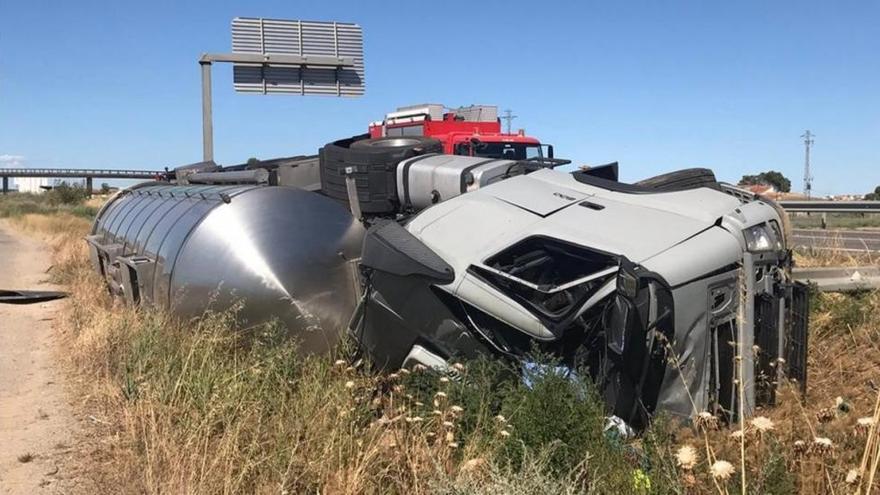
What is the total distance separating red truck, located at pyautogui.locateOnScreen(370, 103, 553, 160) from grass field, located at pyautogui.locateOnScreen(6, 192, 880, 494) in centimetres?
1064

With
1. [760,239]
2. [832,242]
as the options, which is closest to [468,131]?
[832,242]

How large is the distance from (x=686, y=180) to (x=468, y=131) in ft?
43.3

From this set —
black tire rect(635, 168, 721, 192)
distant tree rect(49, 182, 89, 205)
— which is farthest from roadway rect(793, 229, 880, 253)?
distant tree rect(49, 182, 89, 205)

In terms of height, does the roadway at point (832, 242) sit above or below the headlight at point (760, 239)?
below

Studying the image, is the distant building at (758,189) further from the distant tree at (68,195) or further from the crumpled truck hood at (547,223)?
the distant tree at (68,195)

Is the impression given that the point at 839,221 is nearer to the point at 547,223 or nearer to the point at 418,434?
the point at 547,223

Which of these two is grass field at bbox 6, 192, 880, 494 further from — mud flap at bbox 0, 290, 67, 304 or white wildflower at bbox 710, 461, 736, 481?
mud flap at bbox 0, 290, 67, 304


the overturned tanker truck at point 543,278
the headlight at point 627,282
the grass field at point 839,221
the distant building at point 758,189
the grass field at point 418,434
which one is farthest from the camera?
the grass field at point 839,221

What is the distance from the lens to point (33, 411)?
5.78 meters

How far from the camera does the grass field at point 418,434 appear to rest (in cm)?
336

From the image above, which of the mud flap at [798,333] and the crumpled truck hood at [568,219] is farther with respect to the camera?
the mud flap at [798,333]

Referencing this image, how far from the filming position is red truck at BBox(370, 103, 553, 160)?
17.6m

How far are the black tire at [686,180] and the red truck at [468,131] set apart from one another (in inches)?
378

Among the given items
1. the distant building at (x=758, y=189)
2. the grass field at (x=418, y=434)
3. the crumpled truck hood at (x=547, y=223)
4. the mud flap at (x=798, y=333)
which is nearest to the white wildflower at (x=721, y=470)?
the grass field at (x=418, y=434)
